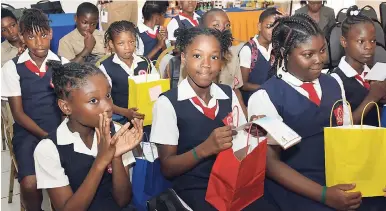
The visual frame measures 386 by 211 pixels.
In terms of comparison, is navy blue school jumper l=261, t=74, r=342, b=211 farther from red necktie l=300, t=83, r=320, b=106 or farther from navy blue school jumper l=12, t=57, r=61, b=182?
navy blue school jumper l=12, t=57, r=61, b=182

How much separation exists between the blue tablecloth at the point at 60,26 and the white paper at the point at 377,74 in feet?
11.4

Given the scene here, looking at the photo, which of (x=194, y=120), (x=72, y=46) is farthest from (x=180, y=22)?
(x=194, y=120)

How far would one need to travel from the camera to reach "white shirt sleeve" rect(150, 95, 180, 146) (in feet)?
6.06

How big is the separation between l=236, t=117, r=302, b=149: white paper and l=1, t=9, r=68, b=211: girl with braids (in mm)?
1452

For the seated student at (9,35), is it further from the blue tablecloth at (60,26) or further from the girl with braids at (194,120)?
the girl with braids at (194,120)

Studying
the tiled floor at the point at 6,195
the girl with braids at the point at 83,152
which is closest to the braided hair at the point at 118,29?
the tiled floor at the point at 6,195

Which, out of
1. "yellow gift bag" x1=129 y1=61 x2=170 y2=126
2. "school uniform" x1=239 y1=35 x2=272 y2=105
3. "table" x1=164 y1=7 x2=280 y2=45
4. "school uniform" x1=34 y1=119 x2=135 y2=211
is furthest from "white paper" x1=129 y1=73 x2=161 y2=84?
"table" x1=164 y1=7 x2=280 y2=45

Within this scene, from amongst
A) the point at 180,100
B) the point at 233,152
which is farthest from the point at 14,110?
the point at 233,152

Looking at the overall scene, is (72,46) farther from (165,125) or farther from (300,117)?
(300,117)

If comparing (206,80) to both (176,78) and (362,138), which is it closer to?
(362,138)

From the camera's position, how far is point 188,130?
A: 1.89 m

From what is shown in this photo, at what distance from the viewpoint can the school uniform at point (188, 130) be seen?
6.06 ft

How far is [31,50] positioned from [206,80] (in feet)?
4.22

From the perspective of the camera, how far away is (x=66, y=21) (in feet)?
16.9
